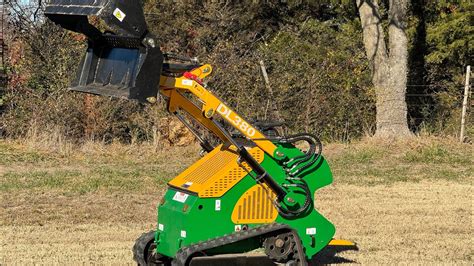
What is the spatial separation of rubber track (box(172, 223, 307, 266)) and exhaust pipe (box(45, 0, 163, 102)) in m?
1.26

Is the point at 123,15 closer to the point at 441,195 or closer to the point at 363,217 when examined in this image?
the point at 363,217

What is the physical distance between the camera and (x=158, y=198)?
12547mm

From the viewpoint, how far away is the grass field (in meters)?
8.97

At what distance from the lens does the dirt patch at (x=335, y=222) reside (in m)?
8.66

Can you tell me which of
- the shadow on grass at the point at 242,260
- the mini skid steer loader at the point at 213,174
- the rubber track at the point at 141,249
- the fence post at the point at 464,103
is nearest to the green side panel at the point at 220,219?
the mini skid steer loader at the point at 213,174

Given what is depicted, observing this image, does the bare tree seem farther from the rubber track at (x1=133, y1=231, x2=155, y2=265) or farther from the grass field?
the rubber track at (x1=133, y1=231, x2=155, y2=265)

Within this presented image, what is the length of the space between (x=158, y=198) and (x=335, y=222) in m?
3.00

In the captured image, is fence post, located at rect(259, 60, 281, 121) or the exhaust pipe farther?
fence post, located at rect(259, 60, 281, 121)

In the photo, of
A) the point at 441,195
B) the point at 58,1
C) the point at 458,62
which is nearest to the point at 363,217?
the point at 441,195

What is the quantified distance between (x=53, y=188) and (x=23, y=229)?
3036 mm

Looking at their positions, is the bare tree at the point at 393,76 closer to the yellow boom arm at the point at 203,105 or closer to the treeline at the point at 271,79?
the treeline at the point at 271,79

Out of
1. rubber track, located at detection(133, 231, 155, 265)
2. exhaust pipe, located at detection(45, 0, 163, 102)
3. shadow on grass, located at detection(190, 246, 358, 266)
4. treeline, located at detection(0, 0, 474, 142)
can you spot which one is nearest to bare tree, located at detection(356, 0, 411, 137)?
treeline, located at detection(0, 0, 474, 142)

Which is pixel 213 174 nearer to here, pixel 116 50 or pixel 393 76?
pixel 116 50

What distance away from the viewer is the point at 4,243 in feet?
30.3
